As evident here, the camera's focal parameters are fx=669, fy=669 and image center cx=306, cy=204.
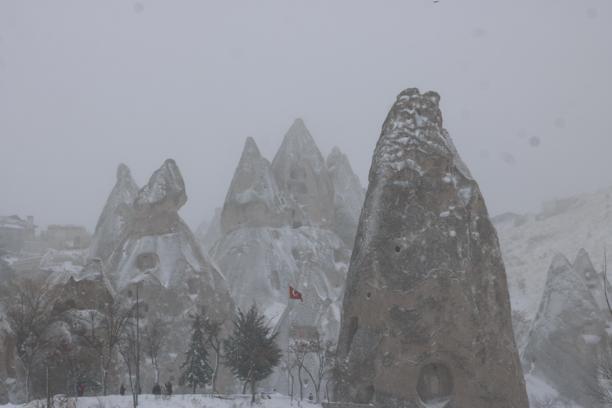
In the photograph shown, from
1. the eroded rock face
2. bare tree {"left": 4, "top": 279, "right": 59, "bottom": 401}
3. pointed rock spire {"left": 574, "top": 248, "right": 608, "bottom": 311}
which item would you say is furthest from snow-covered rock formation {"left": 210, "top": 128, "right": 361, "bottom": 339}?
the eroded rock face

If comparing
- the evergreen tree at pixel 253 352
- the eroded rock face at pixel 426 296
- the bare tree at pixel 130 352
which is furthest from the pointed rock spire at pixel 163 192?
the eroded rock face at pixel 426 296

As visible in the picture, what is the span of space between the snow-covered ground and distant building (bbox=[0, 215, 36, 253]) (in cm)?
5531

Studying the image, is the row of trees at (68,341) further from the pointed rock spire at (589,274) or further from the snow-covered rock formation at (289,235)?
the pointed rock spire at (589,274)

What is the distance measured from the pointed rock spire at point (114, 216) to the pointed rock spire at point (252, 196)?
856 centimetres

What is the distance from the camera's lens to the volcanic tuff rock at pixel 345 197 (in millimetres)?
66375

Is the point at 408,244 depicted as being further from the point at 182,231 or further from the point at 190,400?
the point at 182,231

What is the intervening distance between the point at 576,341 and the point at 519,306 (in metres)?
26.7

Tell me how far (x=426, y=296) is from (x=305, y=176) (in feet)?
136

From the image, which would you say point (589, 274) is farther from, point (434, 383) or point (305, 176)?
point (434, 383)

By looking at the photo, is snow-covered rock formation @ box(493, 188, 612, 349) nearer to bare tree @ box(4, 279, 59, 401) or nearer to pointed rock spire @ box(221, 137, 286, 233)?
pointed rock spire @ box(221, 137, 286, 233)

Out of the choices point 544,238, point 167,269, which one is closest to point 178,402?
point 167,269

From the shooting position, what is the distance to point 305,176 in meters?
64.6

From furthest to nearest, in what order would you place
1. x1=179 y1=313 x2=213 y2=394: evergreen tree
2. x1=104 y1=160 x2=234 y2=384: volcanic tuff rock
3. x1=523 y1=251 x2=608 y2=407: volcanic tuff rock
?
x1=104 y1=160 x2=234 y2=384: volcanic tuff rock, x1=523 y1=251 x2=608 y2=407: volcanic tuff rock, x1=179 y1=313 x2=213 y2=394: evergreen tree

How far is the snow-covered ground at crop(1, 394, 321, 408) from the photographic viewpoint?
906 inches
